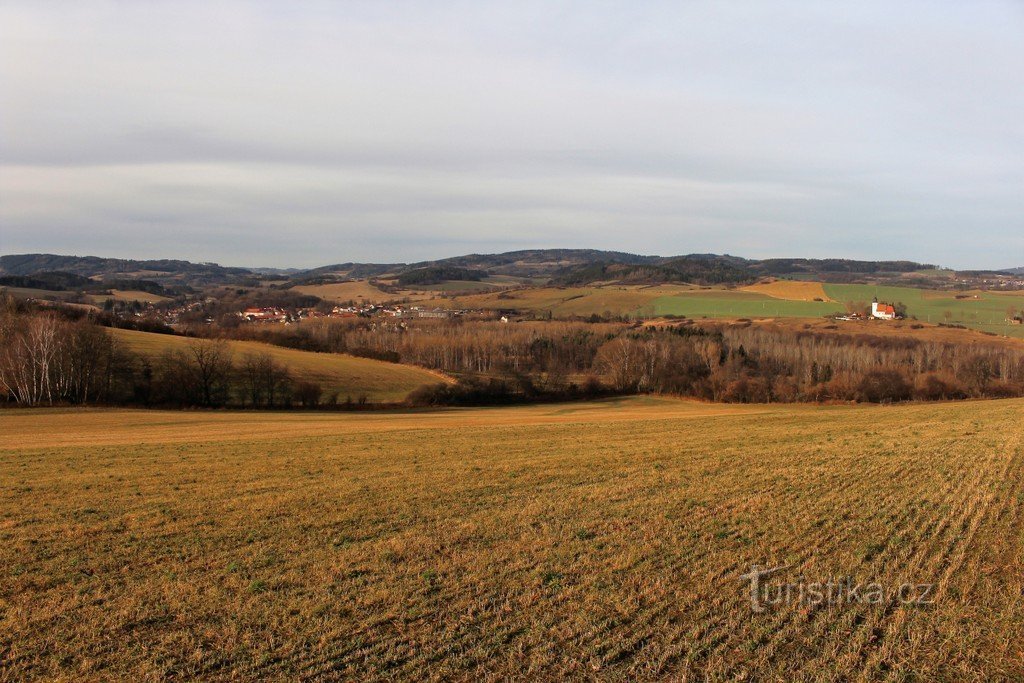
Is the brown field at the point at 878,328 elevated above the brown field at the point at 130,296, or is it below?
below

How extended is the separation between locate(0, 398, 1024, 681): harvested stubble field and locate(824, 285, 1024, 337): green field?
361 ft

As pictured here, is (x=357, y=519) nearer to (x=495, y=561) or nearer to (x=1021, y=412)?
(x=495, y=561)

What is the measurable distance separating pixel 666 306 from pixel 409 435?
124508 millimetres

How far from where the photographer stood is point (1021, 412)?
35531 mm

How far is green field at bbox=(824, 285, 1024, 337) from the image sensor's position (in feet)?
382

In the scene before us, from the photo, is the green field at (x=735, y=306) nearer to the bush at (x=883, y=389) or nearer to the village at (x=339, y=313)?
the village at (x=339, y=313)

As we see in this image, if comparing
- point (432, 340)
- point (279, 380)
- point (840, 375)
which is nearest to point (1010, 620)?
point (279, 380)

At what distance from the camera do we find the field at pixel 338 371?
6688 centimetres

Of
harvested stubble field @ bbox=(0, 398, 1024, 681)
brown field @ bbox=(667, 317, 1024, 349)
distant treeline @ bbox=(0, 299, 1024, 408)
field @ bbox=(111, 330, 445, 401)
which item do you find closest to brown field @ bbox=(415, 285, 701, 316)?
brown field @ bbox=(667, 317, 1024, 349)

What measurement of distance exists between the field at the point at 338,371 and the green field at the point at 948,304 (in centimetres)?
9166

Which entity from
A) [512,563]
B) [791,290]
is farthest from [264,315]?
[512,563]

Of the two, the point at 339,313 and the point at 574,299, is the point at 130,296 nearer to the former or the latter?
the point at 339,313

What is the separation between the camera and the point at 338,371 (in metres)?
72.8

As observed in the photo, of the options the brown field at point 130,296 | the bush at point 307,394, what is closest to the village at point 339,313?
the brown field at point 130,296
